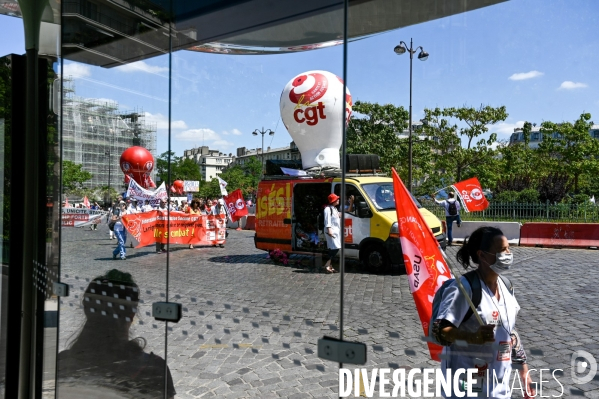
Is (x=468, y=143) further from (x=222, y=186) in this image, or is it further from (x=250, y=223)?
(x=250, y=223)

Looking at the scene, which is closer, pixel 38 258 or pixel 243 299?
pixel 243 299

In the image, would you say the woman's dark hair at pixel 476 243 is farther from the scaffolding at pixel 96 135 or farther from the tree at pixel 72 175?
the tree at pixel 72 175

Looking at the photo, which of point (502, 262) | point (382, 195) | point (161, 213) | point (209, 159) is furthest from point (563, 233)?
point (161, 213)

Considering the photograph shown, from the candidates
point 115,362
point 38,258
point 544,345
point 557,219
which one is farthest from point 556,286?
point 38,258

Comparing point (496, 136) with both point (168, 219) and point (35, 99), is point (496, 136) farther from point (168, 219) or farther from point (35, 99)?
point (35, 99)

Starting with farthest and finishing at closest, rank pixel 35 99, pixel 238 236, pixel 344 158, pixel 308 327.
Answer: pixel 238 236, pixel 35 99, pixel 308 327, pixel 344 158

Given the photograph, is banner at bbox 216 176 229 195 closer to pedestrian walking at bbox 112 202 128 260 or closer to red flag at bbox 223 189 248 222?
red flag at bbox 223 189 248 222

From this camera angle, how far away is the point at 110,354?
266 centimetres

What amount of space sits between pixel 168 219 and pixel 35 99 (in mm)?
1048

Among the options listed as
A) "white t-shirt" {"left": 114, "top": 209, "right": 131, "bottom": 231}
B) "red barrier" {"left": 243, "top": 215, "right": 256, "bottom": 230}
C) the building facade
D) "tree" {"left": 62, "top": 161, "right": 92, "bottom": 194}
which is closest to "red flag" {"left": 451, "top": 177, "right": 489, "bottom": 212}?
the building facade

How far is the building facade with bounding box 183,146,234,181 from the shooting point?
93.2 inches

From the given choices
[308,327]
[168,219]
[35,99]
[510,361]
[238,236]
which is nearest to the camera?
[510,361]

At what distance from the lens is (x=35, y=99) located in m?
2.82

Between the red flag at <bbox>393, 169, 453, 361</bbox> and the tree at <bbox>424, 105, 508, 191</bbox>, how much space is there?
157 millimetres
